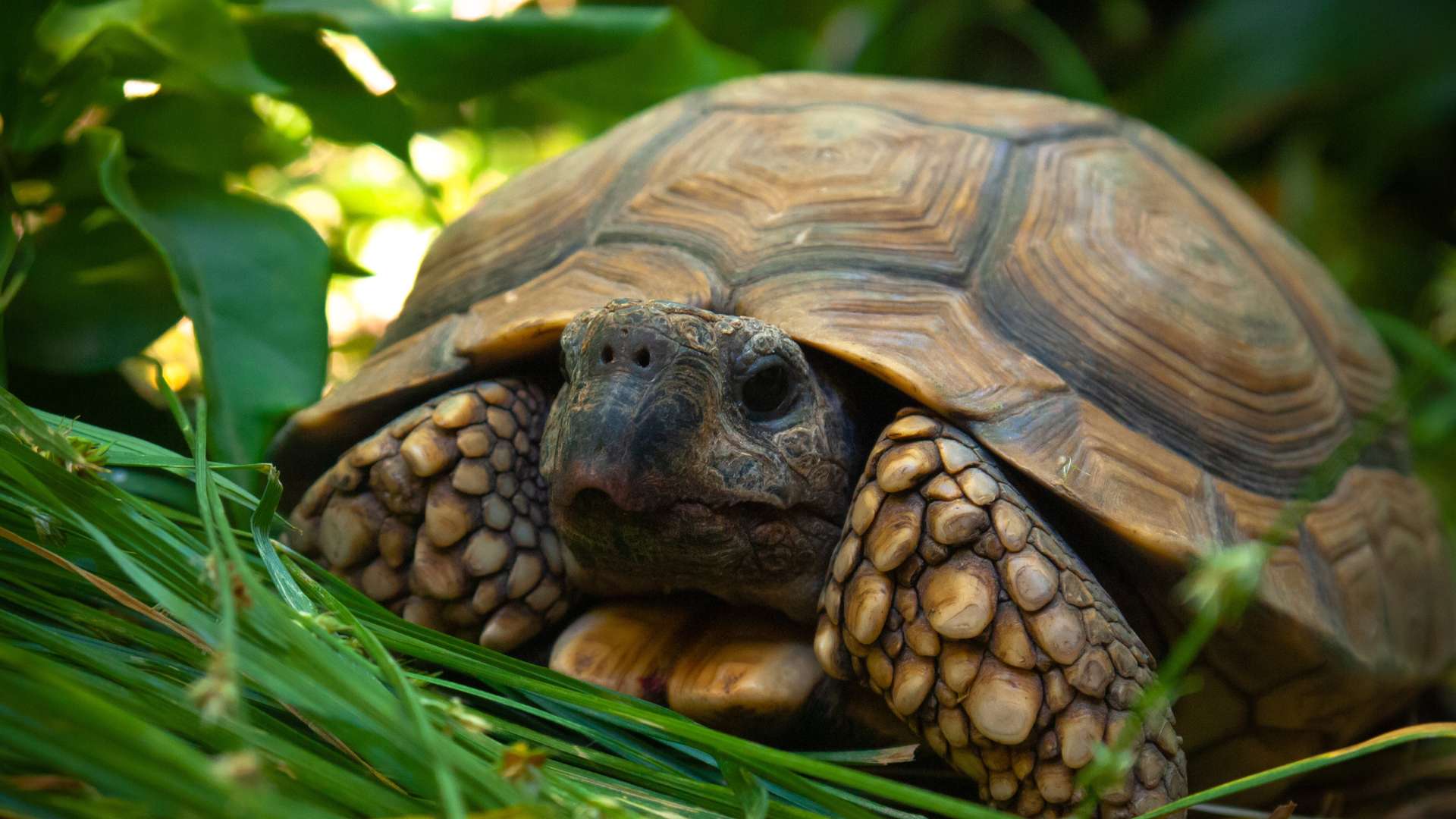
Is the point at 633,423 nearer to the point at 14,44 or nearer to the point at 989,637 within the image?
the point at 989,637

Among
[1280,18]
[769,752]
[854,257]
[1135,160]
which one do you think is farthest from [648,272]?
[1280,18]

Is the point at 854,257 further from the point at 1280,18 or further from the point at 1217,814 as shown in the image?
the point at 1280,18

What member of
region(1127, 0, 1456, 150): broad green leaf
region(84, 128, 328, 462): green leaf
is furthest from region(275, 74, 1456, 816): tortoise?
region(1127, 0, 1456, 150): broad green leaf

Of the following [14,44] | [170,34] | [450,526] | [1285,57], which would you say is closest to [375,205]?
[170,34]

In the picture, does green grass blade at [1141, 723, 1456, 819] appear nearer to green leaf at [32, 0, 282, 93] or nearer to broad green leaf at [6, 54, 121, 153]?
green leaf at [32, 0, 282, 93]

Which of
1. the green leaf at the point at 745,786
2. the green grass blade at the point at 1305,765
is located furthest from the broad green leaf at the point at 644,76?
the green grass blade at the point at 1305,765

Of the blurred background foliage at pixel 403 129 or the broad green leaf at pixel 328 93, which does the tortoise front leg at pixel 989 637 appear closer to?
the blurred background foliage at pixel 403 129
